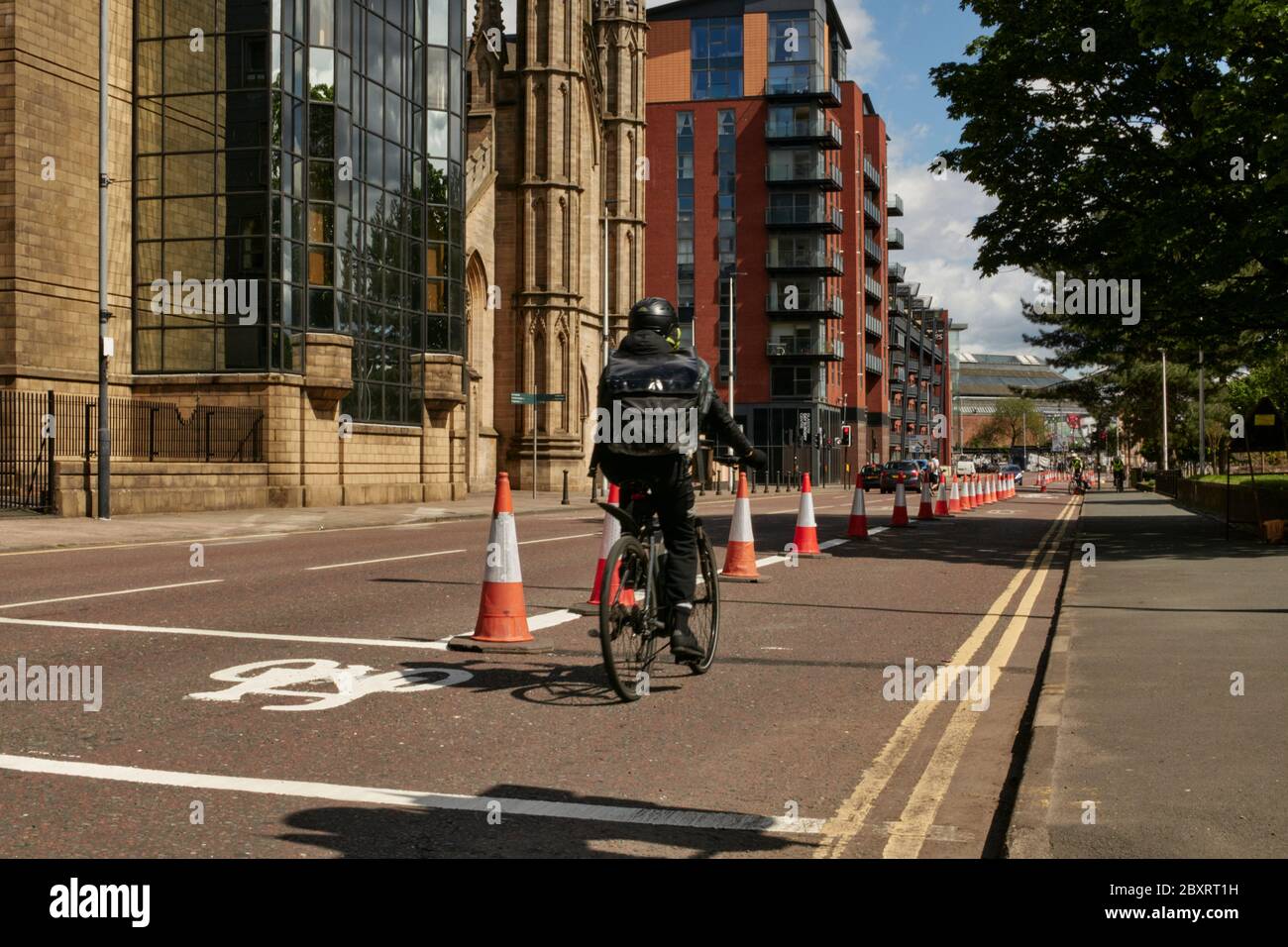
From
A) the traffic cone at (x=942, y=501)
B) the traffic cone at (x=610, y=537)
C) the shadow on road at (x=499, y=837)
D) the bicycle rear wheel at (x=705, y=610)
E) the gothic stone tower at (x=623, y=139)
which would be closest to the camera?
the shadow on road at (x=499, y=837)

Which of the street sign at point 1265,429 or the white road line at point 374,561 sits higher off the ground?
the street sign at point 1265,429

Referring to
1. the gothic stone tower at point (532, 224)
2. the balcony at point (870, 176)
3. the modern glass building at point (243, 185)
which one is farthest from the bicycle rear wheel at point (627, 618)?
the balcony at point (870, 176)

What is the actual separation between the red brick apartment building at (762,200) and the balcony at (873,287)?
631cm

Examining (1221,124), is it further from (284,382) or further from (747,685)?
(284,382)

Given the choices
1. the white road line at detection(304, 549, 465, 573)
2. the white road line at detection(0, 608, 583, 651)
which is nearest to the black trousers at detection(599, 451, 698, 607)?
the white road line at detection(0, 608, 583, 651)

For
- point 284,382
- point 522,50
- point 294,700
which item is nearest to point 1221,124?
point 294,700

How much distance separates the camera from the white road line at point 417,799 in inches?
181

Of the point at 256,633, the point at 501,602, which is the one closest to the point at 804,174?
the point at 256,633

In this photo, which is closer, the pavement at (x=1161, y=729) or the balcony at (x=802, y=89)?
the pavement at (x=1161, y=729)

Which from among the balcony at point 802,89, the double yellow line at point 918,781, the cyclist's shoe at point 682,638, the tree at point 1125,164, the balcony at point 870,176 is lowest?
the double yellow line at point 918,781

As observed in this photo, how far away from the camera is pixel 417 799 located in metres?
4.86

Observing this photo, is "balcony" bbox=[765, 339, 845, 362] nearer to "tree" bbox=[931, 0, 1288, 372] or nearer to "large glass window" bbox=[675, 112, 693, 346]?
"large glass window" bbox=[675, 112, 693, 346]

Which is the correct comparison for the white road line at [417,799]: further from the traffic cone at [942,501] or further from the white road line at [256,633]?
the traffic cone at [942,501]

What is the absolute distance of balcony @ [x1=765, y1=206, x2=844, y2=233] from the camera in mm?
88938
